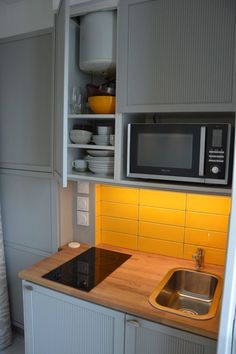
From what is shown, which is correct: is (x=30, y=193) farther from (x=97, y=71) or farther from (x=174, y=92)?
(x=174, y=92)

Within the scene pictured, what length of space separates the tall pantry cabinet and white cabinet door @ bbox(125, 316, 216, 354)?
32.2 inches

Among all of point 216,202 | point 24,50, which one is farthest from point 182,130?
point 24,50

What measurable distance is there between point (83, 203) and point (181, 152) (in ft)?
2.83

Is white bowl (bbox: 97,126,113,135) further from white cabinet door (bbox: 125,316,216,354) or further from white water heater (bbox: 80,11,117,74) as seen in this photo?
white cabinet door (bbox: 125,316,216,354)

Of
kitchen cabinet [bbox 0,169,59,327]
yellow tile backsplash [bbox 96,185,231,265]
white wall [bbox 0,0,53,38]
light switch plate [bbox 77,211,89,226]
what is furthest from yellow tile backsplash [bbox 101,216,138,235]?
white wall [bbox 0,0,53,38]

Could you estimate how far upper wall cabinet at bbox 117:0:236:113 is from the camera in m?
1.24

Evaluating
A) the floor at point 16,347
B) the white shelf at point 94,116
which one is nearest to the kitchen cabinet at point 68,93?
the white shelf at point 94,116

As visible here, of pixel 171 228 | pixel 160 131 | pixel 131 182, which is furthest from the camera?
pixel 171 228

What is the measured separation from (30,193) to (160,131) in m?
1.05

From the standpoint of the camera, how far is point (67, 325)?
1495 millimetres

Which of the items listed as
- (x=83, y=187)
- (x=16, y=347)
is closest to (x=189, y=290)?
(x=83, y=187)

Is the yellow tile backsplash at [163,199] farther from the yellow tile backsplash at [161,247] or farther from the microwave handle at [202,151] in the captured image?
the microwave handle at [202,151]

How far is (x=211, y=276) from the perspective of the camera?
1594mm

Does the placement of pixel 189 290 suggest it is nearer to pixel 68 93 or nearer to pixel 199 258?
pixel 199 258
